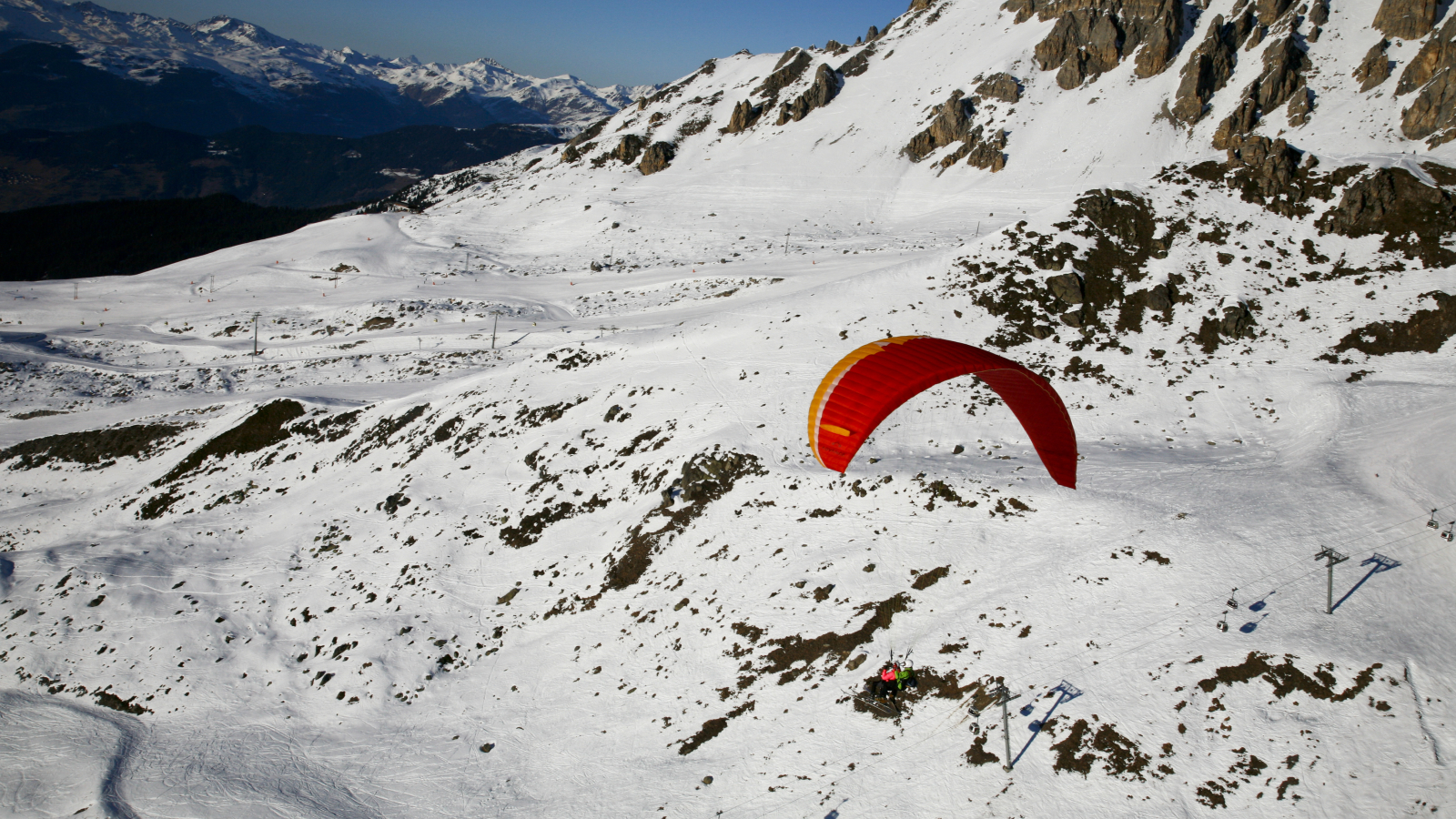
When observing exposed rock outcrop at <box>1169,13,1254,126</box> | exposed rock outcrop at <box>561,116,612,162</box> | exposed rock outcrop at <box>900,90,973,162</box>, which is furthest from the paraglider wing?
exposed rock outcrop at <box>561,116,612,162</box>

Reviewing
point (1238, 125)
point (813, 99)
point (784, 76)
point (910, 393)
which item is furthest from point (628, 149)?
point (910, 393)

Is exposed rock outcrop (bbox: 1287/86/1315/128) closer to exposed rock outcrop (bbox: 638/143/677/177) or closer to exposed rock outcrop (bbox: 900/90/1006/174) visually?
exposed rock outcrop (bbox: 900/90/1006/174)

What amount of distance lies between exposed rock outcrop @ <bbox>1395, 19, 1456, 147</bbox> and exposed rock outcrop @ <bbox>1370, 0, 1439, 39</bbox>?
3.48 metres

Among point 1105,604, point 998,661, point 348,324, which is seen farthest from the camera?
point 348,324

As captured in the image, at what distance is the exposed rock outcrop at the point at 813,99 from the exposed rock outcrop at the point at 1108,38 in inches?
1107

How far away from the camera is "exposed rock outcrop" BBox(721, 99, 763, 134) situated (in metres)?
101

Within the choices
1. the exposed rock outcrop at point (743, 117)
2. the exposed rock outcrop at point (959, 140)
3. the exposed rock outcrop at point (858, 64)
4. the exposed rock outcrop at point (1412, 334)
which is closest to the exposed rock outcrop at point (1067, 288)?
the exposed rock outcrop at point (1412, 334)

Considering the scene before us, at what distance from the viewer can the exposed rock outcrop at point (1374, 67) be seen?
56.1m

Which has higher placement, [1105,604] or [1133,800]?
[1105,604]

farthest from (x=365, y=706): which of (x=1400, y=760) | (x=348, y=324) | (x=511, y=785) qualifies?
(x=348, y=324)

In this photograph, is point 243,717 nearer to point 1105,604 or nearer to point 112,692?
point 112,692

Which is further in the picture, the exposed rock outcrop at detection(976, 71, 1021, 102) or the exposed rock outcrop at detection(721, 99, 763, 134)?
the exposed rock outcrop at detection(721, 99, 763, 134)

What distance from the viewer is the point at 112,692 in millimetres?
23125

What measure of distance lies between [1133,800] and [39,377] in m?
73.8
